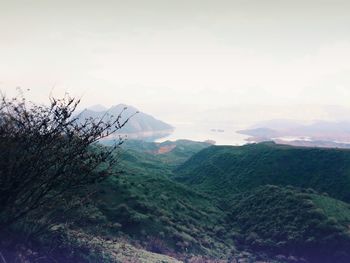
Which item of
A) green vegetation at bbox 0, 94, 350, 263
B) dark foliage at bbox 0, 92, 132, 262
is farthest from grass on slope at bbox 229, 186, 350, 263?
dark foliage at bbox 0, 92, 132, 262

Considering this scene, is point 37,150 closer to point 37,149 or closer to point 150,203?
point 37,149

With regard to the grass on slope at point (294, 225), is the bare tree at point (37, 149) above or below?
above

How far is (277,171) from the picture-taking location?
213 ft

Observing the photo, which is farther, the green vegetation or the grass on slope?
the grass on slope

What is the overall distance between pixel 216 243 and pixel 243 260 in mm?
3898

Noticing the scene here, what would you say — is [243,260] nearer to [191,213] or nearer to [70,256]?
[191,213]

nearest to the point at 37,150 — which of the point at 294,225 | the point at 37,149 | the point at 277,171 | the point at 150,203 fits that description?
the point at 37,149

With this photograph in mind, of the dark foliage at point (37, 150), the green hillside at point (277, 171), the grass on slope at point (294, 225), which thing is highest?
the dark foliage at point (37, 150)

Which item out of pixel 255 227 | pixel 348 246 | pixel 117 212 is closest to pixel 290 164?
pixel 255 227

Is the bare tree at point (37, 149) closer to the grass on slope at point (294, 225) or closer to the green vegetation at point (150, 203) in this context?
the green vegetation at point (150, 203)

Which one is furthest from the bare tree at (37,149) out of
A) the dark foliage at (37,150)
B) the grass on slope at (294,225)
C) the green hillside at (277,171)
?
the green hillside at (277,171)

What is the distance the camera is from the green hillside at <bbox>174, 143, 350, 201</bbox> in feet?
189

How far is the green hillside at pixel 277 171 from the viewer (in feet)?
189

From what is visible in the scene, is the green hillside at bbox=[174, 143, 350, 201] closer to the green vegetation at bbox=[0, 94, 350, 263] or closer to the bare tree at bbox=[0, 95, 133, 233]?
the green vegetation at bbox=[0, 94, 350, 263]
